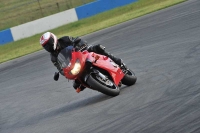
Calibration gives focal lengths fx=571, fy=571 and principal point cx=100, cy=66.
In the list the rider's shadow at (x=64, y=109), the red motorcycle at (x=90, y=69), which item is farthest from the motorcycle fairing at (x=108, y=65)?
the rider's shadow at (x=64, y=109)

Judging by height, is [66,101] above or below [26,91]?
above

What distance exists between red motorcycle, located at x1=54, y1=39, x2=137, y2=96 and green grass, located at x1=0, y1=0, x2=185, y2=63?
15060mm

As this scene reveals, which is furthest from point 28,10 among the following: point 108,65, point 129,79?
point 108,65

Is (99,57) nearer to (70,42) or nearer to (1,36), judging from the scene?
(70,42)

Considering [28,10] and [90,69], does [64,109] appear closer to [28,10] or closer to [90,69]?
[90,69]

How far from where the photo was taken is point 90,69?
9.86m

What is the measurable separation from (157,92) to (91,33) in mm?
16186

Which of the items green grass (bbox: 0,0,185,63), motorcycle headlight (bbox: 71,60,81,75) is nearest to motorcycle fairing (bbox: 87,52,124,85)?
motorcycle headlight (bbox: 71,60,81,75)

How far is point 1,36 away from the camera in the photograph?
3109 cm

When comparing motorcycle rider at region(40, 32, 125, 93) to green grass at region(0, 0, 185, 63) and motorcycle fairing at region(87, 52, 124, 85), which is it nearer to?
motorcycle fairing at region(87, 52, 124, 85)

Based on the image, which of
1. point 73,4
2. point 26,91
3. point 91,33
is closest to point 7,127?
point 26,91

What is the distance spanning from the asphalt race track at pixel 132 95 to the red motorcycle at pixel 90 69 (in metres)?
0.27

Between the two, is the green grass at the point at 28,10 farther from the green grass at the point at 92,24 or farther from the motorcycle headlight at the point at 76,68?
the motorcycle headlight at the point at 76,68

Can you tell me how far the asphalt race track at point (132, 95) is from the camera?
7.26 metres
